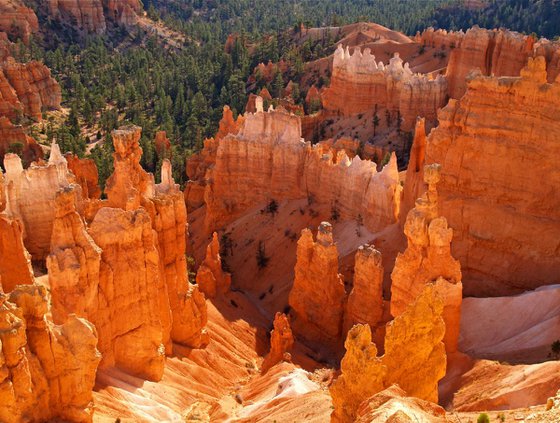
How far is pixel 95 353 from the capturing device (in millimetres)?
17141

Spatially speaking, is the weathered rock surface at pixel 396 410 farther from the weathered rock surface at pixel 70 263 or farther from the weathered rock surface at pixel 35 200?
the weathered rock surface at pixel 35 200

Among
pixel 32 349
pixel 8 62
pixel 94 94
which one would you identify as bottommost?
pixel 94 94

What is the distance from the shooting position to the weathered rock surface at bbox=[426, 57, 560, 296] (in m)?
28.8

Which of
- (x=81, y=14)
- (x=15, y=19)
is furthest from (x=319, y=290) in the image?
(x=81, y=14)

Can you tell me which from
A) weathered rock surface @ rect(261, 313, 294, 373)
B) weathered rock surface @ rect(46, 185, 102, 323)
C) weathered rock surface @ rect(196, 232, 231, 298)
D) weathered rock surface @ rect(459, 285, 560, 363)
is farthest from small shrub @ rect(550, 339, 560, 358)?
weathered rock surface @ rect(196, 232, 231, 298)

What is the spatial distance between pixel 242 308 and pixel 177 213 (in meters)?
9.12

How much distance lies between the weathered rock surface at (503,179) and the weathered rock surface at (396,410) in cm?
1589

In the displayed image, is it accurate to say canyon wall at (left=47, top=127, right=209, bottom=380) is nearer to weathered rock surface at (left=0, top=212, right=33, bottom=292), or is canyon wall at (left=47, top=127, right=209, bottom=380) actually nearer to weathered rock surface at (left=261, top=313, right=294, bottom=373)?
weathered rock surface at (left=0, top=212, right=33, bottom=292)

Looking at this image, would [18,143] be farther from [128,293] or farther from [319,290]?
[128,293]

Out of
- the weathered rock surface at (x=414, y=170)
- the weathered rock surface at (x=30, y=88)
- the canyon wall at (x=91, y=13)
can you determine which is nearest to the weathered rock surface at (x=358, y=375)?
the weathered rock surface at (x=414, y=170)

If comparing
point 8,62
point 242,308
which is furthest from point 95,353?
point 8,62

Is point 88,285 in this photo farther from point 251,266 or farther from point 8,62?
point 8,62

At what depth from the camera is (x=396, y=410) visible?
12992 mm

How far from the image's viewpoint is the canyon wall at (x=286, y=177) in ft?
115
